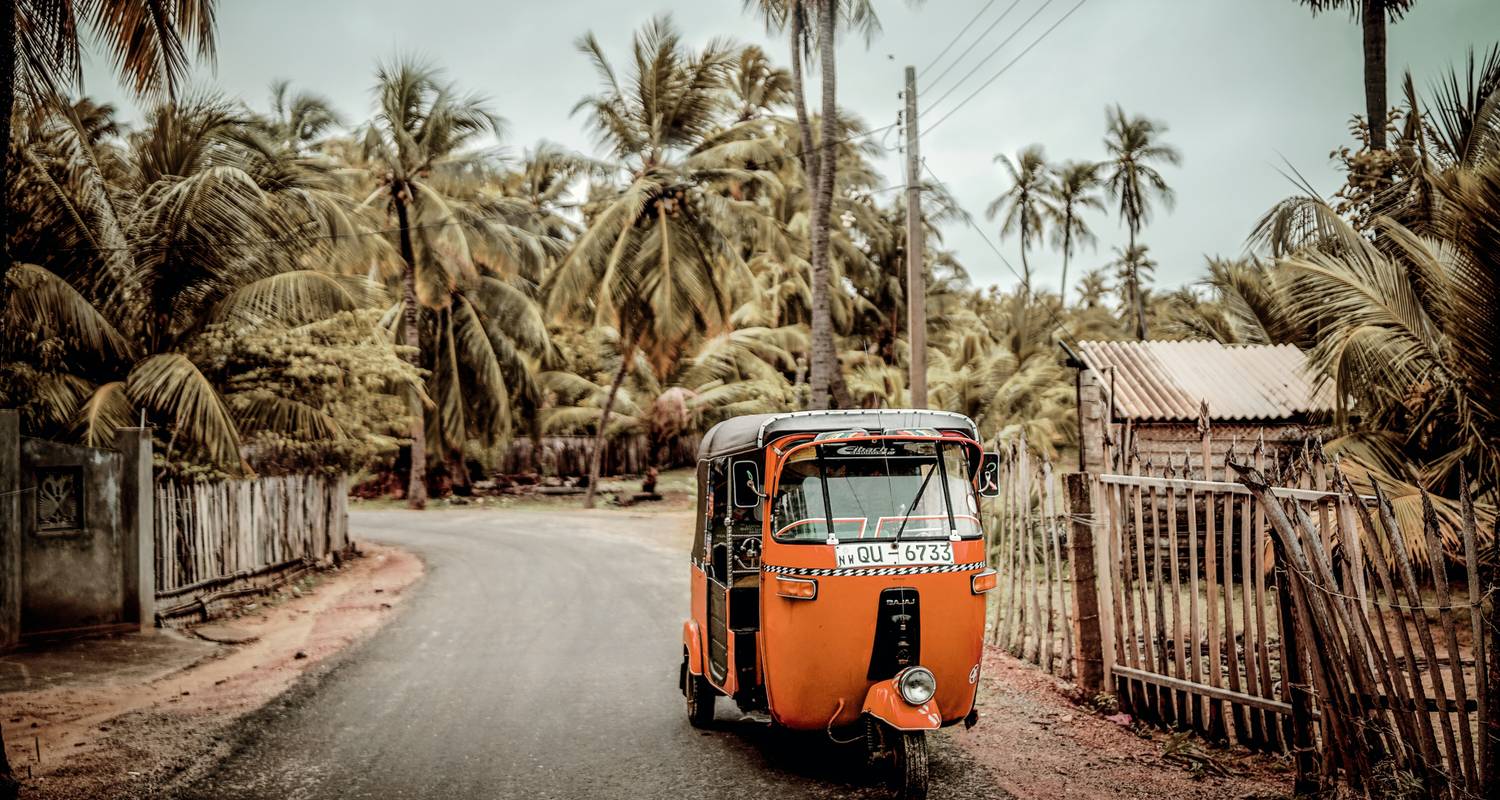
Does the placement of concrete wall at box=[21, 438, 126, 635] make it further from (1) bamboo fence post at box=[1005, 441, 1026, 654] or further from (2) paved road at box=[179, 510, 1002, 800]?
(1) bamboo fence post at box=[1005, 441, 1026, 654]

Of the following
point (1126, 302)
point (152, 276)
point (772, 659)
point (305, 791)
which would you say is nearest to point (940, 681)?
point (772, 659)

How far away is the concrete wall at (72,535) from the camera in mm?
9234

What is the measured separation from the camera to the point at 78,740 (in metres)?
6.85

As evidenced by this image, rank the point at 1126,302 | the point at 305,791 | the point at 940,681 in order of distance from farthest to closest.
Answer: the point at 1126,302
the point at 305,791
the point at 940,681

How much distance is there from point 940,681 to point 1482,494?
7.53 meters

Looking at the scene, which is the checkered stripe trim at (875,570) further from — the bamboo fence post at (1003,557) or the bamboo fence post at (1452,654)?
the bamboo fence post at (1003,557)

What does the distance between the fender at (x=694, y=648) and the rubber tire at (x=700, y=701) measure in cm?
6

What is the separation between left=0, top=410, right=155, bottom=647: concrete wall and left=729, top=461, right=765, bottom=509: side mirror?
741 centimetres

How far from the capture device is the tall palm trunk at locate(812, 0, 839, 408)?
16797 mm

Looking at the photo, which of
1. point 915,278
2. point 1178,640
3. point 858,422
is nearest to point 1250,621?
point 1178,640

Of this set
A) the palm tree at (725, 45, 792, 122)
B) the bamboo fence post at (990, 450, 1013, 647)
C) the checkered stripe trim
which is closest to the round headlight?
the checkered stripe trim

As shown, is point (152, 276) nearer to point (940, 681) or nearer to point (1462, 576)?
point (940, 681)

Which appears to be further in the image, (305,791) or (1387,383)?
(1387,383)

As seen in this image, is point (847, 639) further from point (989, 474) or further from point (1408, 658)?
point (1408, 658)
